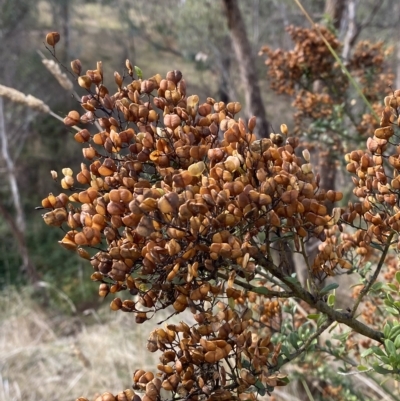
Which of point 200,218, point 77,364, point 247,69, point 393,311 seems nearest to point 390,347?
point 393,311

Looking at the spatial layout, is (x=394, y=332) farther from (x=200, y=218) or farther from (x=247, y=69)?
(x=247, y=69)

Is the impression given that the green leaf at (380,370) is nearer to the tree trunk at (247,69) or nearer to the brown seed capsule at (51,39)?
the brown seed capsule at (51,39)

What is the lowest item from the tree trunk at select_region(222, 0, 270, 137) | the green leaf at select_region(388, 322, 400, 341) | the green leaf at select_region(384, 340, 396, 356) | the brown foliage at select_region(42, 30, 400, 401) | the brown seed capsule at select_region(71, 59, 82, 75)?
the green leaf at select_region(384, 340, 396, 356)

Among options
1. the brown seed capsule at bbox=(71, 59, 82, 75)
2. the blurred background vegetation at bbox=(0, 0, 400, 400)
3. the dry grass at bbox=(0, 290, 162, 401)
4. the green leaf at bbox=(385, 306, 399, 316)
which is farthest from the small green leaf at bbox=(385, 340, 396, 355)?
the blurred background vegetation at bbox=(0, 0, 400, 400)

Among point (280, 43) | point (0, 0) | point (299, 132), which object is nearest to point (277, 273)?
point (299, 132)

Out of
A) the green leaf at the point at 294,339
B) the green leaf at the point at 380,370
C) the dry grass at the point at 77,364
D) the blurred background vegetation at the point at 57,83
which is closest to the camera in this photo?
the green leaf at the point at 380,370

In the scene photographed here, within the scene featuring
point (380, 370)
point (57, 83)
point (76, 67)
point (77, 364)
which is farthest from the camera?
point (57, 83)

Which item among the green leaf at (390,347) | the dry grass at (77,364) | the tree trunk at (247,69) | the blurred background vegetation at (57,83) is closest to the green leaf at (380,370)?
the green leaf at (390,347)

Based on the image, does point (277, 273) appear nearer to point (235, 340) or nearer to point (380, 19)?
point (235, 340)

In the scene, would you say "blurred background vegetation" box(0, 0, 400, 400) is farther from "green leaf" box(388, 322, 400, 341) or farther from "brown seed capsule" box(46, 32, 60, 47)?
"green leaf" box(388, 322, 400, 341)
